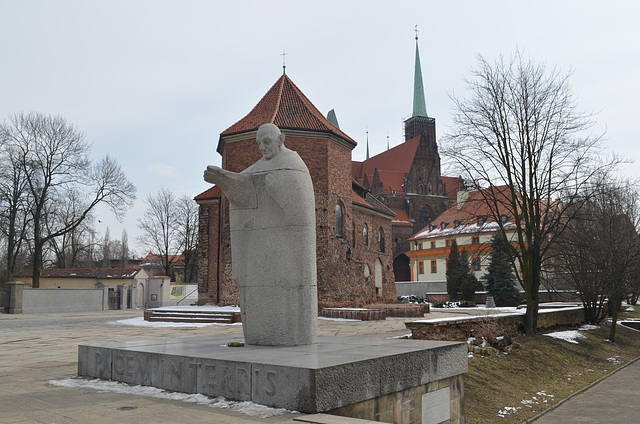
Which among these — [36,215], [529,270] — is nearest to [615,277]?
[529,270]

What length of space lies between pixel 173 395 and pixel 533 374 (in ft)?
36.6

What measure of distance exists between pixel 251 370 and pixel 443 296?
48.4 metres

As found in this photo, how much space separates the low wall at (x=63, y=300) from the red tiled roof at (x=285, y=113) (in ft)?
55.0

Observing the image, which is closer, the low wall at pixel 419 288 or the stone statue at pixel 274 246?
the stone statue at pixel 274 246

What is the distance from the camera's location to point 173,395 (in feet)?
18.9

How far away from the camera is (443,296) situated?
51.5 metres

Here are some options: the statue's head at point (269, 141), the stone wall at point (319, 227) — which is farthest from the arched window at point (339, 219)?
the statue's head at point (269, 141)

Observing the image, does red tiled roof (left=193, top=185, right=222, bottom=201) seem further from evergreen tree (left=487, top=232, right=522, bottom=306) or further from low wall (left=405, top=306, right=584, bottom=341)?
evergreen tree (left=487, top=232, right=522, bottom=306)

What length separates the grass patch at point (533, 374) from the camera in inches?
417

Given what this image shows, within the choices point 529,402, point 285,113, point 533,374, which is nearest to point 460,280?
point 285,113

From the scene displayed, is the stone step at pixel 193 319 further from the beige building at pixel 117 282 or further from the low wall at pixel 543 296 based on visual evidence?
the beige building at pixel 117 282

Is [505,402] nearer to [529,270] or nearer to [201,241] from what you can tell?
[529,270]

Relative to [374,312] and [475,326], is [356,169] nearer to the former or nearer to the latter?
[374,312]

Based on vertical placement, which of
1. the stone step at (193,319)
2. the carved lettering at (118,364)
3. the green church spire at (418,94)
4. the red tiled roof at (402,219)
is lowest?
the stone step at (193,319)
